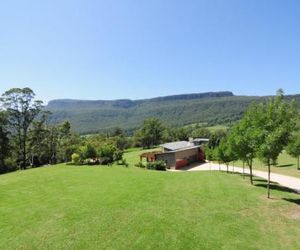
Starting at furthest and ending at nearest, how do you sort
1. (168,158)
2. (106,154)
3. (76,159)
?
(168,158), (106,154), (76,159)

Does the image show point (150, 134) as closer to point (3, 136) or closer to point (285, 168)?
point (285, 168)

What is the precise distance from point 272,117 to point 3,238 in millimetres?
18186

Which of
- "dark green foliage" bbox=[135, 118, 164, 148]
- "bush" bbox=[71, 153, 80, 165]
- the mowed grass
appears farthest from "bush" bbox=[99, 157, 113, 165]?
"dark green foliage" bbox=[135, 118, 164, 148]

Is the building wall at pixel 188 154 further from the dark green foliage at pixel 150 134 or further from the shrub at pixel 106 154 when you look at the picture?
the dark green foliage at pixel 150 134

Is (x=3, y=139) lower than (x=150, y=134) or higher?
higher

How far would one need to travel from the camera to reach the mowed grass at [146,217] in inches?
527

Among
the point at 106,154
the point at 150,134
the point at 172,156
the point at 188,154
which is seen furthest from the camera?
the point at 150,134

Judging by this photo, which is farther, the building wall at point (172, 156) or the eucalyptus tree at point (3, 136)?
the building wall at point (172, 156)

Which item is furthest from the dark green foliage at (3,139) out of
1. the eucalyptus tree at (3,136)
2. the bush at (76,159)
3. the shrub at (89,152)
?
the shrub at (89,152)

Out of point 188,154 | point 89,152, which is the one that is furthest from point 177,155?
point 89,152

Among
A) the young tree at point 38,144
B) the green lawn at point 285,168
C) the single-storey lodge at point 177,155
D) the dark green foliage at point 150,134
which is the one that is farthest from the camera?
the dark green foliage at point 150,134

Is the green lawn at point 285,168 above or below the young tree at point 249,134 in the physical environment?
below

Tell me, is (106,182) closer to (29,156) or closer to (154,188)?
(154,188)

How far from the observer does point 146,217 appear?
53.0 ft
